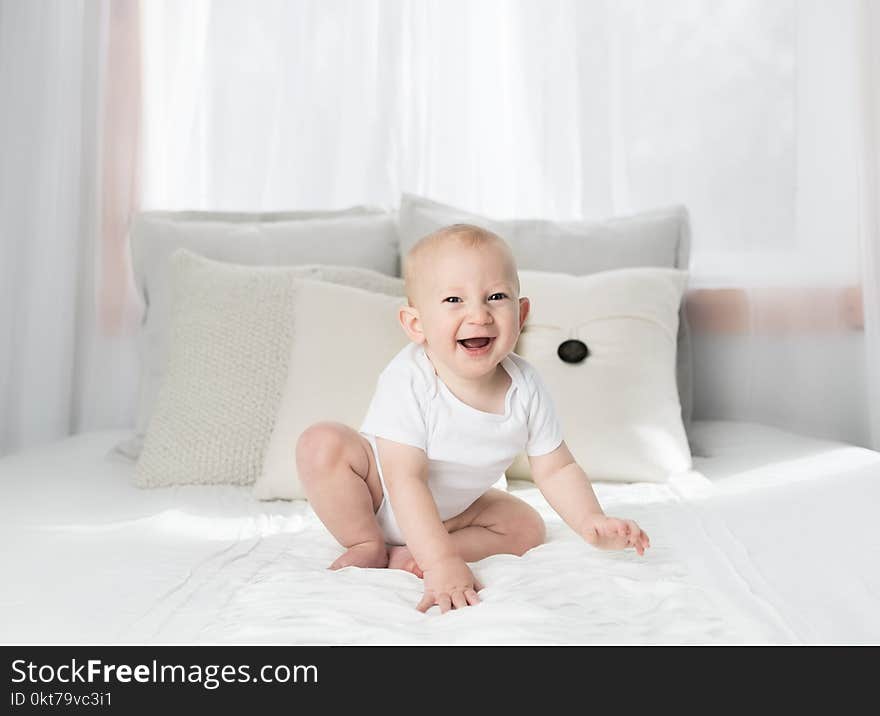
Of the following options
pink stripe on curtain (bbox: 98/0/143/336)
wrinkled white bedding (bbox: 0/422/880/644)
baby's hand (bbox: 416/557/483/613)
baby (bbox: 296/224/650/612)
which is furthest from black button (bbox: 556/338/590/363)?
pink stripe on curtain (bbox: 98/0/143/336)

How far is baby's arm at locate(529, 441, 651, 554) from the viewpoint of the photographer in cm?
106

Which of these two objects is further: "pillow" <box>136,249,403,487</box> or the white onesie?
"pillow" <box>136,249,403,487</box>

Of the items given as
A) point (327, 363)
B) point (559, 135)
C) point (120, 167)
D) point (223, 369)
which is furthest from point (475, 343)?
point (120, 167)

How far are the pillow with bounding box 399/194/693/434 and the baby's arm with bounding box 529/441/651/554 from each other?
0.80 m

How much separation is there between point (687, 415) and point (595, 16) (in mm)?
943

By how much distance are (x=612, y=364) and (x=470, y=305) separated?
0.66m

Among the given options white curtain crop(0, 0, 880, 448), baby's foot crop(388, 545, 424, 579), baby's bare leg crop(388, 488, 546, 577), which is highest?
white curtain crop(0, 0, 880, 448)

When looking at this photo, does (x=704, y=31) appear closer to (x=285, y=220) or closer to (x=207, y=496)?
(x=285, y=220)

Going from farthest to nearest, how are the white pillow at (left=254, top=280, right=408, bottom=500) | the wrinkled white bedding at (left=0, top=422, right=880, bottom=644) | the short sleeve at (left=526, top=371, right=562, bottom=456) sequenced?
the white pillow at (left=254, top=280, right=408, bottom=500)
the short sleeve at (left=526, top=371, right=562, bottom=456)
the wrinkled white bedding at (left=0, top=422, right=880, bottom=644)

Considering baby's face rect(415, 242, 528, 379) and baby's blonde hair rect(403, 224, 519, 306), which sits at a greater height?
baby's blonde hair rect(403, 224, 519, 306)

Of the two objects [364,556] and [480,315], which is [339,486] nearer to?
[364,556]

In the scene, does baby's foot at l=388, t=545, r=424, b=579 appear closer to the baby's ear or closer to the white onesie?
the white onesie

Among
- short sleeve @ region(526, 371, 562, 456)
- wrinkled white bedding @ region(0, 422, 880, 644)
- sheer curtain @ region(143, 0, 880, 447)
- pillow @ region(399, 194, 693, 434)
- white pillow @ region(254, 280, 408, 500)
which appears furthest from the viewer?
sheer curtain @ region(143, 0, 880, 447)

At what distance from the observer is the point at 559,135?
2.26 m
